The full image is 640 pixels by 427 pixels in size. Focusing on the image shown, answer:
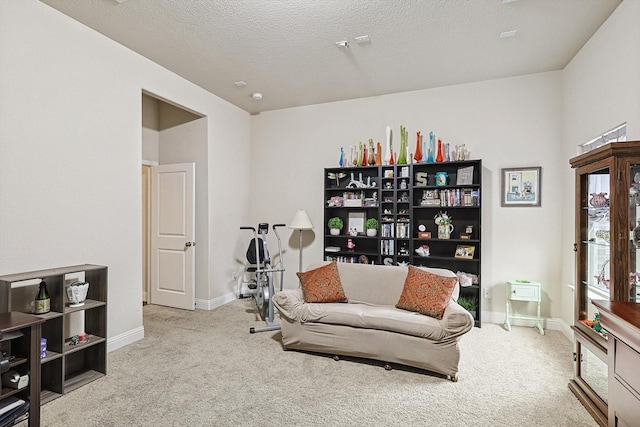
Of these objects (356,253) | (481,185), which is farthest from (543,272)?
(356,253)

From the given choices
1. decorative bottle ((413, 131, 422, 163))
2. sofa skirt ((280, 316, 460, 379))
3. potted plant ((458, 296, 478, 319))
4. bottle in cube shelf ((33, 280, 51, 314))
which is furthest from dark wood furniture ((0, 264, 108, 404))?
potted plant ((458, 296, 478, 319))

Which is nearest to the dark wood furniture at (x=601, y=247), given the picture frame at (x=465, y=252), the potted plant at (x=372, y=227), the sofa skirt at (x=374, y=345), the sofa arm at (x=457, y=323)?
the sofa arm at (x=457, y=323)

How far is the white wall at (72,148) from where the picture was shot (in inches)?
101

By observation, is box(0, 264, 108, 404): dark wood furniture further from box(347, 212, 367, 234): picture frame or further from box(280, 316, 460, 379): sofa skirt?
box(347, 212, 367, 234): picture frame

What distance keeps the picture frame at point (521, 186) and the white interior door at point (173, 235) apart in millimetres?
4066

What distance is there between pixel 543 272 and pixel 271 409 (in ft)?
11.6

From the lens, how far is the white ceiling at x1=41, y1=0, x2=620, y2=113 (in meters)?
2.76

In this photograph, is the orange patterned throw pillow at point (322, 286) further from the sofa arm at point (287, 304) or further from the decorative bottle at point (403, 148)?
the decorative bottle at point (403, 148)

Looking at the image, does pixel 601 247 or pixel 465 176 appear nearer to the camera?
pixel 601 247

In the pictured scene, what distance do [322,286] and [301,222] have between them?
148cm

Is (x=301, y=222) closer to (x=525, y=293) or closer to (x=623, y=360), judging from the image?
(x=525, y=293)

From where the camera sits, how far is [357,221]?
16.1ft

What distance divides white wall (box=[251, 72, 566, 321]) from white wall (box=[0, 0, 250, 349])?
2286 mm

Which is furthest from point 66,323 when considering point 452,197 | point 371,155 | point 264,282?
point 452,197
